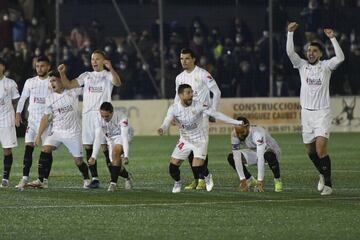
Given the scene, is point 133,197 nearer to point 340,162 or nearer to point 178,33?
point 340,162

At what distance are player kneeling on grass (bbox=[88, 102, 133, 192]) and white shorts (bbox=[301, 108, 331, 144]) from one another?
2.57m

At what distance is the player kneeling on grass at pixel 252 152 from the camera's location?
16.0 metres

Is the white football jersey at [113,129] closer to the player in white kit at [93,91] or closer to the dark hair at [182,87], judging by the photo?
the player in white kit at [93,91]

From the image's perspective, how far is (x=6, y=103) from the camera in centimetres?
1788

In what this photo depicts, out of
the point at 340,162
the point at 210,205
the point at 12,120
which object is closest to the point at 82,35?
the point at 340,162

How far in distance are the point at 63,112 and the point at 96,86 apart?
78 centimetres

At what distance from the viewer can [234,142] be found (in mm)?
16422

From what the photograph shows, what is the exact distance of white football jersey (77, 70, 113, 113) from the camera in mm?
17656

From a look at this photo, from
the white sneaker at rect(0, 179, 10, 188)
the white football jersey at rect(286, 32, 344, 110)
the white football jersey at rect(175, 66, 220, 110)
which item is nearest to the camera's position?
the white football jersey at rect(286, 32, 344, 110)

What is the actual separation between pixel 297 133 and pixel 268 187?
14862 mm

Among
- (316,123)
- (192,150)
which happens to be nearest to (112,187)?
(192,150)

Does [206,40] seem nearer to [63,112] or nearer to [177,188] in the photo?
[63,112]

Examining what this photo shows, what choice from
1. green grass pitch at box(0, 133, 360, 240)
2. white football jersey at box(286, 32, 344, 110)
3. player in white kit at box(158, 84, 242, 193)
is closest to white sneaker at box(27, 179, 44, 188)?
green grass pitch at box(0, 133, 360, 240)

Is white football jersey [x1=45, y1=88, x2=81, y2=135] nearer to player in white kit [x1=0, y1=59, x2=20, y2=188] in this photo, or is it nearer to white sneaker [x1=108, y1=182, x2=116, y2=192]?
player in white kit [x1=0, y1=59, x2=20, y2=188]
